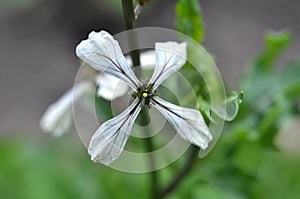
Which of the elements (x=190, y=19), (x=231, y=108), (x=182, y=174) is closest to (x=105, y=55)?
(x=231, y=108)

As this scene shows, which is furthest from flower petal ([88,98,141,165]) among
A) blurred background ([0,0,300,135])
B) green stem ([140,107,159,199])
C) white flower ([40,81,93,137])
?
blurred background ([0,0,300,135])

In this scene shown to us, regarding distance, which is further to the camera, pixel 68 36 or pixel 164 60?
pixel 68 36

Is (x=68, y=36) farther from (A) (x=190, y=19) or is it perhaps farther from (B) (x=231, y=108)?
(B) (x=231, y=108)

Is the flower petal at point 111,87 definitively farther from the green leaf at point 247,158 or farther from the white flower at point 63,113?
the green leaf at point 247,158

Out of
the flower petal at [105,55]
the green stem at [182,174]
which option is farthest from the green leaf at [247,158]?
the flower petal at [105,55]

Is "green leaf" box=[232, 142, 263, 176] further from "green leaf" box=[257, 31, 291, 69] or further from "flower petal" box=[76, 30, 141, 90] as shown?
"flower petal" box=[76, 30, 141, 90]

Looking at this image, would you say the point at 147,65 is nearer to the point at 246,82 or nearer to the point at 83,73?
the point at 83,73
